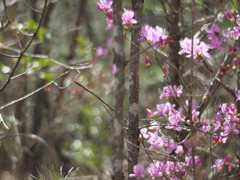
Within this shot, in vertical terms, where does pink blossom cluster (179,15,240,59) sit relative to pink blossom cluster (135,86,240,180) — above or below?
above

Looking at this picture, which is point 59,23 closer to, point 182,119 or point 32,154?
point 32,154

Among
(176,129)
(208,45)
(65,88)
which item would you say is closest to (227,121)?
(176,129)

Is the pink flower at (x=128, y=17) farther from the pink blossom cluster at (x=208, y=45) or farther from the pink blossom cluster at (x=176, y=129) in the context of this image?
the pink blossom cluster at (x=176, y=129)

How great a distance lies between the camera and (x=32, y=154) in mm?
7020

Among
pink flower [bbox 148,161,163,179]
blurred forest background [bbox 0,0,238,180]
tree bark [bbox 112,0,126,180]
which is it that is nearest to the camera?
tree bark [bbox 112,0,126,180]

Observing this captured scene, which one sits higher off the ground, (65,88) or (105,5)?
(105,5)

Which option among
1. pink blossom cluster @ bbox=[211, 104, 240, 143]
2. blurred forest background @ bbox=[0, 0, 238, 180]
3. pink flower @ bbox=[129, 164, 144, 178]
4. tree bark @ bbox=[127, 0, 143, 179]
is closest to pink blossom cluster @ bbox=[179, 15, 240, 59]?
tree bark @ bbox=[127, 0, 143, 179]

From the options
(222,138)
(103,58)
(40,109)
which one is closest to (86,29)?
(40,109)

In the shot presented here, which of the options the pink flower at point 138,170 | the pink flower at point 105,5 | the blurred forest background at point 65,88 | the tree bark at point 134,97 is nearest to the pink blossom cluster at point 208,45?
Result: the tree bark at point 134,97

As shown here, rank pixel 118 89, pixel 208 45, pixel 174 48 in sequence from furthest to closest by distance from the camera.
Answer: pixel 174 48
pixel 208 45
pixel 118 89

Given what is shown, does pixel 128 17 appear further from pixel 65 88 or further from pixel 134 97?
pixel 65 88

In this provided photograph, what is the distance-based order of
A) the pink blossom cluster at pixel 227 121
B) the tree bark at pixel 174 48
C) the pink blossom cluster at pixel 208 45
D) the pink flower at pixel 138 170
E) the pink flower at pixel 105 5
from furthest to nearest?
1. the tree bark at pixel 174 48
2. the pink blossom cluster at pixel 227 121
3. the pink blossom cluster at pixel 208 45
4. the pink flower at pixel 138 170
5. the pink flower at pixel 105 5

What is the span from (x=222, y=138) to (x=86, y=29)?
6.84 m

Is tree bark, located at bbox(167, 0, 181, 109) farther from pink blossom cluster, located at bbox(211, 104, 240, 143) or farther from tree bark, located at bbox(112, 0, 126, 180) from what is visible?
tree bark, located at bbox(112, 0, 126, 180)
